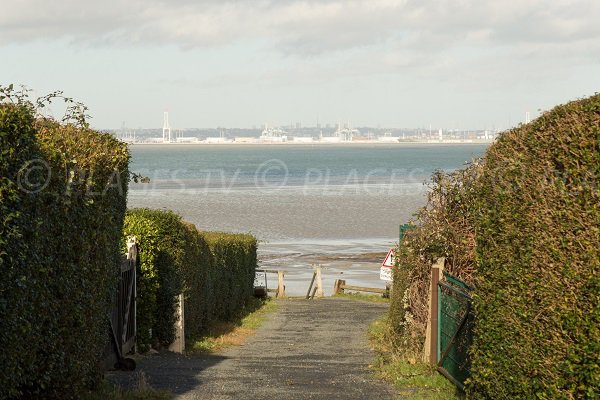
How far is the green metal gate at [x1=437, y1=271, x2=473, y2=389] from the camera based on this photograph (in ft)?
40.7

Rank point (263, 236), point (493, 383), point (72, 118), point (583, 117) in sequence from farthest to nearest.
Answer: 1. point (263, 236)
2. point (72, 118)
3. point (493, 383)
4. point (583, 117)

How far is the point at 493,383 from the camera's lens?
870 centimetres

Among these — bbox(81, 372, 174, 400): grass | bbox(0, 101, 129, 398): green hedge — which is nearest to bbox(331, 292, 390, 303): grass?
bbox(81, 372, 174, 400): grass

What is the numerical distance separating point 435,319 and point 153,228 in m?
5.71

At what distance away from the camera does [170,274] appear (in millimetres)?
18391

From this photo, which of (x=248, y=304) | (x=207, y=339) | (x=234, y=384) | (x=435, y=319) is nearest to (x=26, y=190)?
(x=234, y=384)

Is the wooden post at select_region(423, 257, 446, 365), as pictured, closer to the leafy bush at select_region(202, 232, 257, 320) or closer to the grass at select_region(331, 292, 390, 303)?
the leafy bush at select_region(202, 232, 257, 320)

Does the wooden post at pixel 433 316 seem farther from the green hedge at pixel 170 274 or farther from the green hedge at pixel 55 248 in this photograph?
the green hedge at pixel 170 274

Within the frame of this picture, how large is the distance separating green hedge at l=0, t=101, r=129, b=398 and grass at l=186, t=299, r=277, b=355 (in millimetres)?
8076

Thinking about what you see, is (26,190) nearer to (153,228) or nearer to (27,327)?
(27,327)

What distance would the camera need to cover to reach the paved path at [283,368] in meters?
12.6

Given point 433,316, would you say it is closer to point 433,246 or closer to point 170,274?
point 433,246

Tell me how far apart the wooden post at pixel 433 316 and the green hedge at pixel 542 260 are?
5.41m


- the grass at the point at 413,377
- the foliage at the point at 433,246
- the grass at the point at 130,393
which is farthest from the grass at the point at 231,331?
the grass at the point at 130,393
